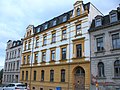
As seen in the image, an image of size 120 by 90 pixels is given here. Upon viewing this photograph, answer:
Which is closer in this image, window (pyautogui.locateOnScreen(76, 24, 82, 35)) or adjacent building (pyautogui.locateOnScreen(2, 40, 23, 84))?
window (pyautogui.locateOnScreen(76, 24, 82, 35))

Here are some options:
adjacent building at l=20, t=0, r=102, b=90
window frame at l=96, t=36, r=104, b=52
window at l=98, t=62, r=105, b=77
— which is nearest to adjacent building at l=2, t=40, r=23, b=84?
adjacent building at l=20, t=0, r=102, b=90

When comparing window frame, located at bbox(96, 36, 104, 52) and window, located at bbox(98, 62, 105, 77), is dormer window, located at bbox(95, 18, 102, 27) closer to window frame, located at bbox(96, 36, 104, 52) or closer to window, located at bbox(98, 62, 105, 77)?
window frame, located at bbox(96, 36, 104, 52)

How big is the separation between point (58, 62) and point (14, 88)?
7.97 meters

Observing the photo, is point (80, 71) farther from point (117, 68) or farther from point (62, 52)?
point (117, 68)

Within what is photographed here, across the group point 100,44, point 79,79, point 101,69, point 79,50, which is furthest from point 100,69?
point 79,50

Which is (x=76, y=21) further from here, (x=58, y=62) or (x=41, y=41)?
(x=41, y=41)

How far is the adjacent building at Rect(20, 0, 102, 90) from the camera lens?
23750mm

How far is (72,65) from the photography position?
970 inches

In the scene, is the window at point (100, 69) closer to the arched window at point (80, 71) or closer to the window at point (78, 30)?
the arched window at point (80, 71)

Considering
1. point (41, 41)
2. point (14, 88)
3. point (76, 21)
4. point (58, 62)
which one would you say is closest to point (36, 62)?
point (41, 41)

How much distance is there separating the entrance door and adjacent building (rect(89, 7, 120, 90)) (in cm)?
197

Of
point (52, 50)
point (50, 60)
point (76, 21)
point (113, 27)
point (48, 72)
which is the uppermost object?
point (76, 21)

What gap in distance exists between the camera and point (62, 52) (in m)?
27.2

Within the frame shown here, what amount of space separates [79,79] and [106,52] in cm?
582
